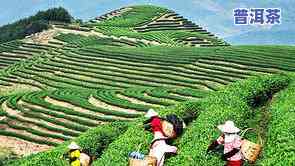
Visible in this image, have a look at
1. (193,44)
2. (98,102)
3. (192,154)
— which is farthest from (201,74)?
(192,154)

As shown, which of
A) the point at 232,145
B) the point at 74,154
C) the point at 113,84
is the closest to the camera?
the point at 232,145

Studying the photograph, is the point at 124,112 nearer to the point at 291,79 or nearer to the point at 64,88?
the point at 64,88

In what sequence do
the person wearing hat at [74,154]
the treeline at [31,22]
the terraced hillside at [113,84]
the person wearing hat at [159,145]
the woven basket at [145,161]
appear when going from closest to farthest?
the woven basket at [145,161]
the person wearing hat at [159,145]
the person wearing hat at [74,154]
the terraced hillside at [113,84]
the treeline at [31,22]

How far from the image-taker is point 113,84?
65.1 meters

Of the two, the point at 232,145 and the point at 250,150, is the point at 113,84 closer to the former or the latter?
the point at 232,145

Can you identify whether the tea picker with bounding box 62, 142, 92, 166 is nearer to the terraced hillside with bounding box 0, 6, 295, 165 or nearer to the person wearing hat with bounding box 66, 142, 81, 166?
the person wearing hat with bounding box 66, 142, 81, 166

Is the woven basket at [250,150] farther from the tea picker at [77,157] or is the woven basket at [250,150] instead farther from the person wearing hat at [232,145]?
the tea picker at [77,157]

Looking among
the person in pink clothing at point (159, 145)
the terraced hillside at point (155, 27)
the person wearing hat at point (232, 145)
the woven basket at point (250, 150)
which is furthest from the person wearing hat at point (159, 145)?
the terraced hillside at point (155, 27)

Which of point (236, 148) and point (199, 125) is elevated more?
point (199, 125)

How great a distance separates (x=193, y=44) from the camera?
102m

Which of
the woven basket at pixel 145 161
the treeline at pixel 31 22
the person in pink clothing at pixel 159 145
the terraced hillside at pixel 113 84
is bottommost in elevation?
the terraced hillside at pixel 113 84

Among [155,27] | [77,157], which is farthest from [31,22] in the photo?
[77,157]

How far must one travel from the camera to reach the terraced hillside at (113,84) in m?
19.3

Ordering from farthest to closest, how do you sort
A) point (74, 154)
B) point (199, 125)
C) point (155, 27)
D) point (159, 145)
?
1. point (155, 27)
2. point (74, 154)
3. point (199, 125)
4. point (159, 145)
